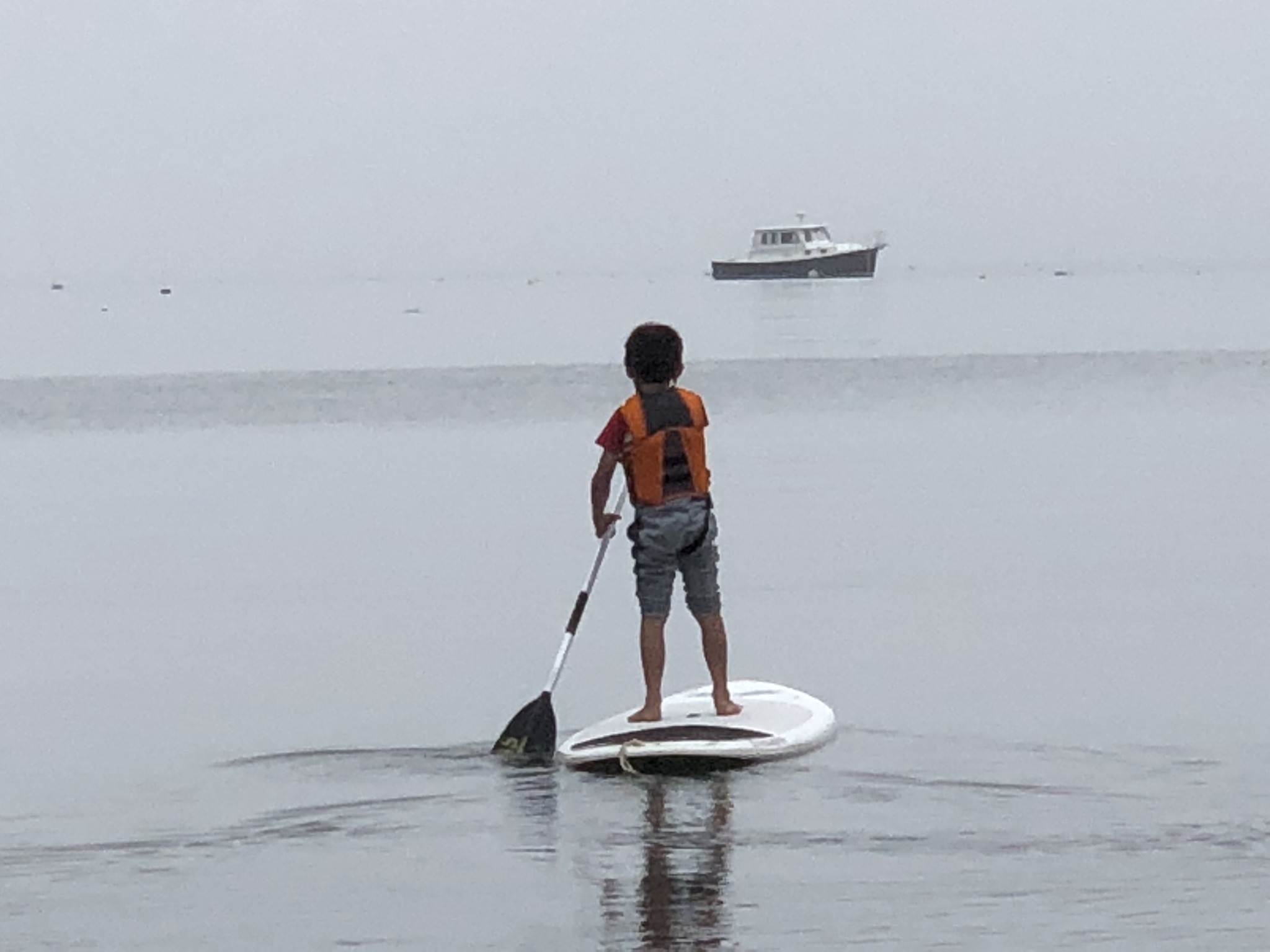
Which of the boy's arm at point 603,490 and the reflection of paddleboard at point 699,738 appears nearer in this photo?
the reflection of paddleboard at point 699,738

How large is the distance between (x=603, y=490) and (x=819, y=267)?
11021 cm

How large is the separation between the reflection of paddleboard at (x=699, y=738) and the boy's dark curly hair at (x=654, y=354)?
1324mm

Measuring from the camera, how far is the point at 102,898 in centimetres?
756

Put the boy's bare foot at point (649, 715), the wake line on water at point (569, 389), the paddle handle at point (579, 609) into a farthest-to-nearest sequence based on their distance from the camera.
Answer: the wake line on water at point (569, 389) < the paddle handle at point (579, 609) < the boy's bare foot at point (649, 715)

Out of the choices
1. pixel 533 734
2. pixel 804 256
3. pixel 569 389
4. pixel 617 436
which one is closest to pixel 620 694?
pixel 533 734

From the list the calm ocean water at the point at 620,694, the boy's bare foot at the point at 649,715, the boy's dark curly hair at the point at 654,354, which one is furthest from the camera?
the boy's bare foot at the point at 649,715

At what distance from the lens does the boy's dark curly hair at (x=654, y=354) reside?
9.58 meters

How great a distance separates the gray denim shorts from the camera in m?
9.66

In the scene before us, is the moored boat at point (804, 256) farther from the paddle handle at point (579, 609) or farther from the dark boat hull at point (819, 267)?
the paddle handle at point (579, 609)

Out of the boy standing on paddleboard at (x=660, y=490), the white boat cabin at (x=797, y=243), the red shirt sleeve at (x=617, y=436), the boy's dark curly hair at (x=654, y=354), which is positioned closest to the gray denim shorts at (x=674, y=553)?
the boy standing on paddleboard at (x=660, y=490)

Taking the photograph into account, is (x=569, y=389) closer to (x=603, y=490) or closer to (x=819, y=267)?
(x=603, y=490)

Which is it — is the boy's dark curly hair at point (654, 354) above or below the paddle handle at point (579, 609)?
above

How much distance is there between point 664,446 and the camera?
961cm

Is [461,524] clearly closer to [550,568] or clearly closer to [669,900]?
[550,568]
